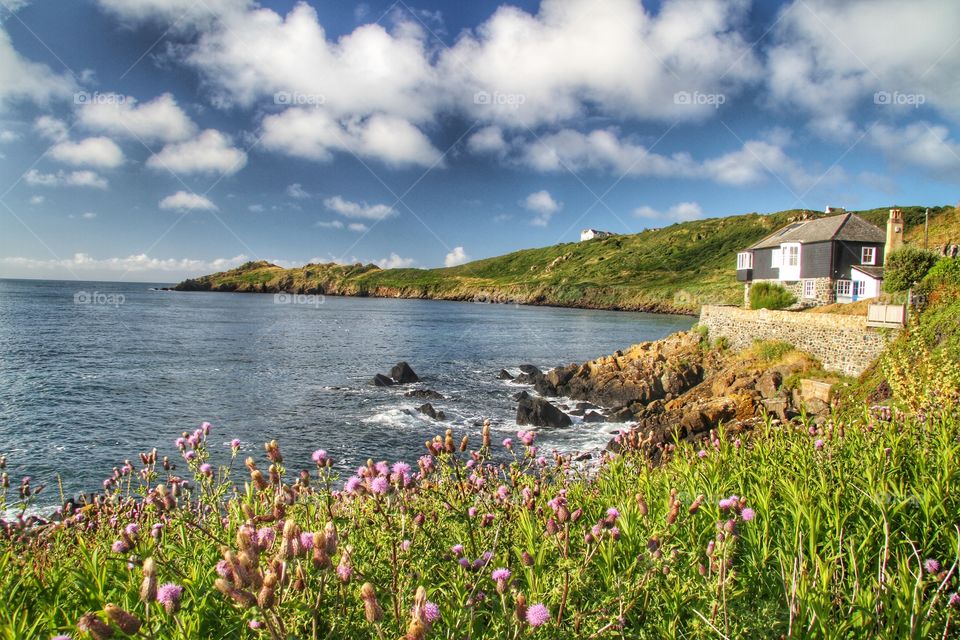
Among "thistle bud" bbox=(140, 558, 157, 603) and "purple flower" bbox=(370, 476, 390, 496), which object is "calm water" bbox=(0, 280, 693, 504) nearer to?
"purple flower" bbox=(370, 476, 390, 496)

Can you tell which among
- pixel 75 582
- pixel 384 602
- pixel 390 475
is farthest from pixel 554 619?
pixel 75 582

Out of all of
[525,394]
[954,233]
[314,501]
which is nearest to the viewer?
[314,501]

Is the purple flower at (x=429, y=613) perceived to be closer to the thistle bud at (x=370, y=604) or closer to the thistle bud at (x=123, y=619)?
the thistle bud at (x=370, y=604)

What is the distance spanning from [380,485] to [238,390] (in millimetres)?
31771

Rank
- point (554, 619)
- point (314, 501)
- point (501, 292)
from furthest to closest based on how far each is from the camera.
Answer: point (501, 292), point (314, 501), point (554, 619)

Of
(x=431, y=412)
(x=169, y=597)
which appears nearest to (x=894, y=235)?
(x=431, y=412)

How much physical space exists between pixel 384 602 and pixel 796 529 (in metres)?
3.31

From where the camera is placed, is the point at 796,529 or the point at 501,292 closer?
the point at 796,529

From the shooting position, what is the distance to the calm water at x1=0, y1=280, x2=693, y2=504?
828 inches

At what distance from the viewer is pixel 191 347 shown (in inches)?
1950

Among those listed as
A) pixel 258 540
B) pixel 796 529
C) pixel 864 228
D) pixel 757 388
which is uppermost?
pixel 864 228

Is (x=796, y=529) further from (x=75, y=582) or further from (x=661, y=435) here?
(x=661, y=435)

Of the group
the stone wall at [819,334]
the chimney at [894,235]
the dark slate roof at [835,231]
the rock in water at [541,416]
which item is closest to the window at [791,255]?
the dark slate roof at [835,231]

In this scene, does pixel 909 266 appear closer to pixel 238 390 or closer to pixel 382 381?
pixel 382 381
